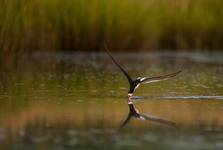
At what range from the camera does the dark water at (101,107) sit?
4844 millimetres

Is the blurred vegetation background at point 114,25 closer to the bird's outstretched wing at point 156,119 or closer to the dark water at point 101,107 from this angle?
the dark water at point 101,107

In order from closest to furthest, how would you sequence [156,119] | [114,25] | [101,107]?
[156,119] → [101,107] → [114,25]

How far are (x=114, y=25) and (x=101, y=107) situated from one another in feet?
21.1

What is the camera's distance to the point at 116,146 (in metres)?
4.61

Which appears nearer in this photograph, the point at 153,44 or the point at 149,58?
the point at 149,58

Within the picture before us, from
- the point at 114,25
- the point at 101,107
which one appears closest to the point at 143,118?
the point at 101,107

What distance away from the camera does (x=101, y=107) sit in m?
6.21

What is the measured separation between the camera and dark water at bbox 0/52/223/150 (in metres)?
4.84

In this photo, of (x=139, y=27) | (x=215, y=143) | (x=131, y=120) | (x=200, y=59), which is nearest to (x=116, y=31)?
(x=139, y=27)

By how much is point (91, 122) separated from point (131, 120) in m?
0.30

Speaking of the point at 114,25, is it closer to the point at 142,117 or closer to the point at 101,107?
the point at 101,107

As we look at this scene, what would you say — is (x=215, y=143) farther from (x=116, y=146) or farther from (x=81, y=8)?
(x=81, y=8)

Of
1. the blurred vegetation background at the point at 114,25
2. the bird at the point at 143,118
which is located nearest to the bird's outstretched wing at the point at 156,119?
the bird at the point at 143,118

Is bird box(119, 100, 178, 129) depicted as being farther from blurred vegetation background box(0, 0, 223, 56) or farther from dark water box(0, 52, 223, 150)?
blurred vegetation background box(0, 0, 223, 56)
